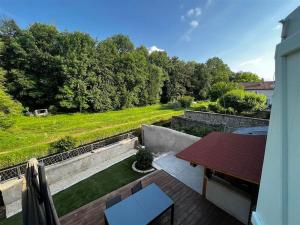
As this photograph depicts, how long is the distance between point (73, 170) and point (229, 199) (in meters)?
8.24

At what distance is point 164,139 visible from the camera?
10.4 metres

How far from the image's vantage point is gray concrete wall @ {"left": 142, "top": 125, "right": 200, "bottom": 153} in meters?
8.90

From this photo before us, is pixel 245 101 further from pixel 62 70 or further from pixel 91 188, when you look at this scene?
pixel 62 70

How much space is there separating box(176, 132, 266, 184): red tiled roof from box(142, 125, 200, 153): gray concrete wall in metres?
2.94

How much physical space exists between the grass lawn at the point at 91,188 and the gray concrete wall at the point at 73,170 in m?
0.50

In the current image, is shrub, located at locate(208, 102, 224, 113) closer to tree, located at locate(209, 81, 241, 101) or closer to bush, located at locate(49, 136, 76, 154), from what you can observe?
tree, located at locate(209, 81, 241, 101)

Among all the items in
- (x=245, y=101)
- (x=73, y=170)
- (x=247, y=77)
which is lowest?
(x=73, y=170)

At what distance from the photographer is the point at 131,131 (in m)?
12.8

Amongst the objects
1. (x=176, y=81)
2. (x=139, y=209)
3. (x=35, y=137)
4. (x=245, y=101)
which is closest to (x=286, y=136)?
(x=139, y=209)

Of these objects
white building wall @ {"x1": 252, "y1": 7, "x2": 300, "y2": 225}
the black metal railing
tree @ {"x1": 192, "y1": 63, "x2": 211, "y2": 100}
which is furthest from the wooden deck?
tree @ {"x1": 192, "y1": 63, "x2": 211, "y2": 100}

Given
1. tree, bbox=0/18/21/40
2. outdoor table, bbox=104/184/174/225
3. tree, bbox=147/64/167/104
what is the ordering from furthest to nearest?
tree, bbox=147/64/167/104 → tree, bbox=0/18/21/40 → outdoor table, bbox=104/184/174/225

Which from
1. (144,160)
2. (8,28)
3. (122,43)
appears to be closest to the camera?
(144,160)

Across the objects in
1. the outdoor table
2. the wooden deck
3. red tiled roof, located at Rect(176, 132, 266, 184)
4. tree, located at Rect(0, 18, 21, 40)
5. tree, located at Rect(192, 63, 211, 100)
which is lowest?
the wooden deck

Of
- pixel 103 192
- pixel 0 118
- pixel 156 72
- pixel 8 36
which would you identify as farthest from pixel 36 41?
pixel 103 192
